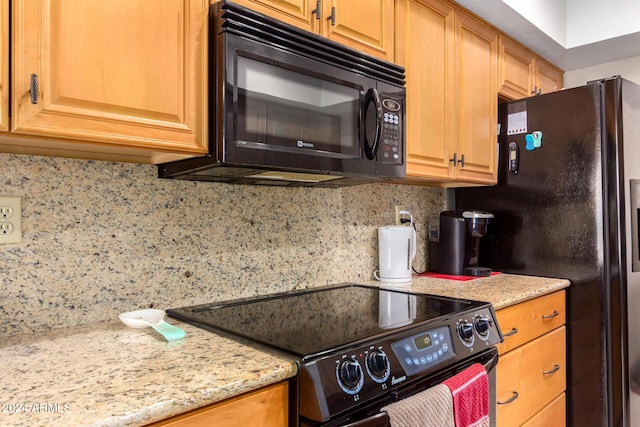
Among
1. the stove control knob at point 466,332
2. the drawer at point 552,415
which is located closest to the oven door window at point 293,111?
the stove control knob at point 466,332

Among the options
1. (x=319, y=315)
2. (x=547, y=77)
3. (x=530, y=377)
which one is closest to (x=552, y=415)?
(x=530, y=377)

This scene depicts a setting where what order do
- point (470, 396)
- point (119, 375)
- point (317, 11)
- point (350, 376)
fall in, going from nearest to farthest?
point (119, 375), point (350, 376), point (470, 396), point (317, 11)

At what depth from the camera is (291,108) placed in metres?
1.26

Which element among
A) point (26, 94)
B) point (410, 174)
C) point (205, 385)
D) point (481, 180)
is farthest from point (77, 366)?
point (481, 180)

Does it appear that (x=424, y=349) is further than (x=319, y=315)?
No

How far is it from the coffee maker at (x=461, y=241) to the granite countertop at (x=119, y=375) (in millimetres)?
1407

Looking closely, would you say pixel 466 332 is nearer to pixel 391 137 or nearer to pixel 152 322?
pixel 391 137

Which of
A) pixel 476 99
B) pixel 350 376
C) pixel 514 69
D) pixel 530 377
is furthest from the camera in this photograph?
pixel 514 69

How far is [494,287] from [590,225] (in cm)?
56

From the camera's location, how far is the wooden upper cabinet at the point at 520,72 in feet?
7.55

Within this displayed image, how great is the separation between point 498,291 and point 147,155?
139cm

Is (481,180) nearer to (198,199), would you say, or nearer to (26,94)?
(198,199)

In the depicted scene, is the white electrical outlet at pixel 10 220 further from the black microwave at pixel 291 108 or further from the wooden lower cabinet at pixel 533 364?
the wooden lower cabinet at pixel 533 364

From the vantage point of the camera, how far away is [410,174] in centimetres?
174
